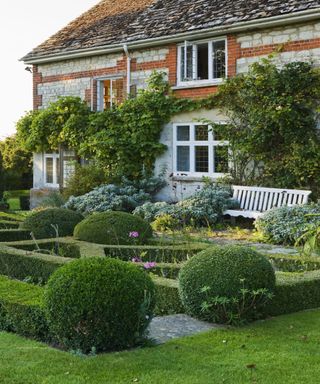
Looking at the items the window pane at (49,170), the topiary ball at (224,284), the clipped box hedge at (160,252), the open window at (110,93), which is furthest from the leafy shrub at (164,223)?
the window pane at (49,170)

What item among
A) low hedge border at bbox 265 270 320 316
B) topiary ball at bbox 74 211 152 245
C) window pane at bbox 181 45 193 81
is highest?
window pane at bbox 181 45 193 81

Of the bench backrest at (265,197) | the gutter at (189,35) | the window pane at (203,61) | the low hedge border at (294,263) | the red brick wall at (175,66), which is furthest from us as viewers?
the window pane at (203,61)

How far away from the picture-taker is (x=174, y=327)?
21.1 feet

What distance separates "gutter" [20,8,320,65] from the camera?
51.0ft

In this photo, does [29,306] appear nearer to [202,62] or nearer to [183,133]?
[183,133]

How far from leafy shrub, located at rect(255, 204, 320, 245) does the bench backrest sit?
46.3 inches

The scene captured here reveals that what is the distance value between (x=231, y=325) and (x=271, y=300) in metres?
0.62

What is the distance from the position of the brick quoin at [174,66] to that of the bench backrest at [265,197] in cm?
310

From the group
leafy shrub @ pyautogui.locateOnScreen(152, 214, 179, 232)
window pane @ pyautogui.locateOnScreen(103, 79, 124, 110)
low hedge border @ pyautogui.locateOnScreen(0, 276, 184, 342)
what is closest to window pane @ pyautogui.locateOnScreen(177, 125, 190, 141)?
window pane @ pyautogui.locateOnScreen(103, 79, 124, 110)

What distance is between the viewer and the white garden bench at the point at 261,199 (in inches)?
591

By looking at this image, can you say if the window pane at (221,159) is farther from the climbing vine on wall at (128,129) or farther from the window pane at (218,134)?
the climbing vine on wall at (128,129)

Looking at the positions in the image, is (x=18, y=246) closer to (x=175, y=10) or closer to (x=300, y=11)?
(x=300, y=11)

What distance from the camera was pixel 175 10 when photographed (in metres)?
19.6

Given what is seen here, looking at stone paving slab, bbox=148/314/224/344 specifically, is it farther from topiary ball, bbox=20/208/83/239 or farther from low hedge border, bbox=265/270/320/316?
topiary ball, bbox=20/208/83/239
